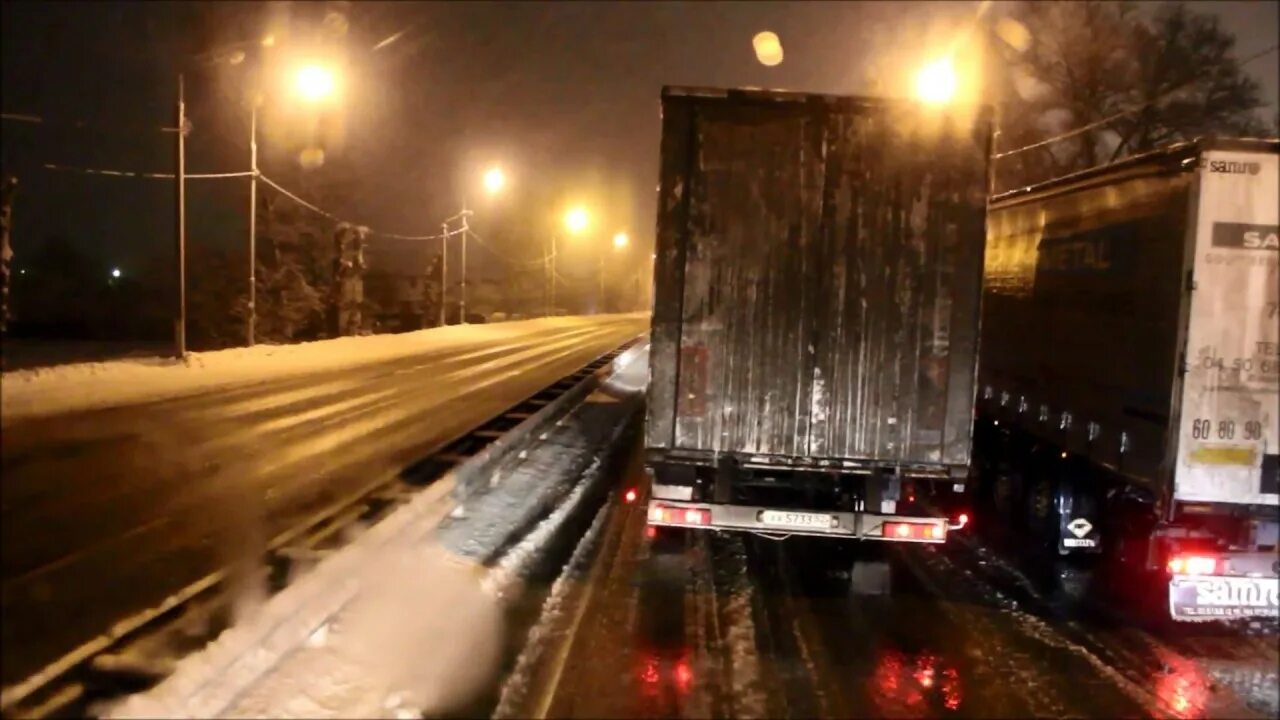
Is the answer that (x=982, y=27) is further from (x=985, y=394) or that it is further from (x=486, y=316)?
(x=486, y=316)

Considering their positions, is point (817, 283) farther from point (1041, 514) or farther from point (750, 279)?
point (1041, 514)

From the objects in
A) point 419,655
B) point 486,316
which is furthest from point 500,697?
point 486,316

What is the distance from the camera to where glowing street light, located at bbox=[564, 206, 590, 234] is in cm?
7412

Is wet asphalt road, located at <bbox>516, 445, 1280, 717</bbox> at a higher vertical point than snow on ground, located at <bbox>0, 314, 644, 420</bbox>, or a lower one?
lower

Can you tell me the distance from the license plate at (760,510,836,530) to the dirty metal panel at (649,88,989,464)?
571 mm

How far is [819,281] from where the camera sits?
8.20 m

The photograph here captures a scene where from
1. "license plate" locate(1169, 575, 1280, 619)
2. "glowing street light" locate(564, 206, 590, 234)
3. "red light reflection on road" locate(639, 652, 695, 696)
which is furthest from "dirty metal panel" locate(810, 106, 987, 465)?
"glowing street light" locate(564, 206, 590, 234)

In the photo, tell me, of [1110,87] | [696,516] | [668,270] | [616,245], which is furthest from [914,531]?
[616,245]

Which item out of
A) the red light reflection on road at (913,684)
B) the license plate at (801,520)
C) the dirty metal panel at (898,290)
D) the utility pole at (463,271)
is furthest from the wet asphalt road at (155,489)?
the utility pole at (463,271)

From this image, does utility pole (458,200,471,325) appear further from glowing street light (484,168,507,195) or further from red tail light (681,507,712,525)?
red tail light (681,507,712,525)

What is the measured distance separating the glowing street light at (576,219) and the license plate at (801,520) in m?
66.5

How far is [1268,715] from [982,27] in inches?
1106

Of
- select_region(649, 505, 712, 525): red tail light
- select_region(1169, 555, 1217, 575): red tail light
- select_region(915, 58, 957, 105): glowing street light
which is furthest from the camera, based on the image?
select_region(915, 58, 957, 105): glowing street light

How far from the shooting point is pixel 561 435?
16672mm
